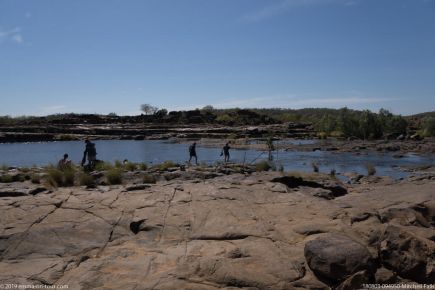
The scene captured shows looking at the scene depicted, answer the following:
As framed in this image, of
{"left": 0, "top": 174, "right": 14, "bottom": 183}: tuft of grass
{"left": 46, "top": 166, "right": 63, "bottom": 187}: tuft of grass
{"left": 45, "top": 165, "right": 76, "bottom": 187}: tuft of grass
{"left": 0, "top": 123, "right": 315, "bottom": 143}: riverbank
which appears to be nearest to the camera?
{"left": 46, "top": 166, "right": 63, "bottom": 187}: tuft of grass

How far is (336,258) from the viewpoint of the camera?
7.29 metres

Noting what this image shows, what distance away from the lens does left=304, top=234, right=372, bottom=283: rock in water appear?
718cm

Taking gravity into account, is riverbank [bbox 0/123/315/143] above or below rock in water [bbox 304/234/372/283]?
below

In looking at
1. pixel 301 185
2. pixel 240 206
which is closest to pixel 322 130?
pixel 301 185

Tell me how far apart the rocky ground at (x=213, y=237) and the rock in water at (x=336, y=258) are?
17 millimetres

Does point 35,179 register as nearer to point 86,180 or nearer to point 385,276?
point 86,180

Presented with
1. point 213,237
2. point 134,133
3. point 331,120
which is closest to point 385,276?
point 213,237

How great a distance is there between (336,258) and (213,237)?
2743 millimetres

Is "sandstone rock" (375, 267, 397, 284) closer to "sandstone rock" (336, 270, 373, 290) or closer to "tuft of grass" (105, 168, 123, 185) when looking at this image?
"sandstone rock" (336, 270, 373, 290)

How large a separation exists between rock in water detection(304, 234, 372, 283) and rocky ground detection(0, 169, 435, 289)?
0.06 ft

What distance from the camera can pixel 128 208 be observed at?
439 inches

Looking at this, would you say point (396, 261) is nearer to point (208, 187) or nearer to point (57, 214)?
point (208, 187)

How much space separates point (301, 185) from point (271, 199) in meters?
4.21

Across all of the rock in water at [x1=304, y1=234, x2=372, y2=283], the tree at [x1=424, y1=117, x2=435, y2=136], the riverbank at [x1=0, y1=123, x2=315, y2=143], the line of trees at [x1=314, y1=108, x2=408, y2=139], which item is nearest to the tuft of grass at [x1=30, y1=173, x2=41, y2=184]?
→ the rock in water at [x1=304, y1=234, x2=372, y2=283]
